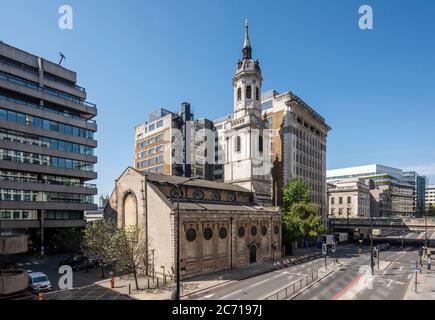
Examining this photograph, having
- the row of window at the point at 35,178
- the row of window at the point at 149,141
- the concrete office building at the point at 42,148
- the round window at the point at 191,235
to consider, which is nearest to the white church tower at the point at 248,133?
the round window at the point at 191,235

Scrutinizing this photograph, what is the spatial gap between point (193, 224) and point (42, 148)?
3679 cm

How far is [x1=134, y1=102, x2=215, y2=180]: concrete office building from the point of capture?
91.8 m

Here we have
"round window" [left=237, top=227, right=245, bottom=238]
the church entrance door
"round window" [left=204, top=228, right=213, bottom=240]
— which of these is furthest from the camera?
the church entrance door

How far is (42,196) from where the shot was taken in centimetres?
5381

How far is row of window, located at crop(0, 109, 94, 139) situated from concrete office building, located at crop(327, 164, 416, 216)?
131 metres

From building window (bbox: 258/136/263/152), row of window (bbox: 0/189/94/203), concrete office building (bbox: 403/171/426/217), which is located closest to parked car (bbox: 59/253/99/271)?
row of window (bbox: 0/189/94/203)

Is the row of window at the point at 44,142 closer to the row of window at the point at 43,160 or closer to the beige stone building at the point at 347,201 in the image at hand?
the row of window at the point at 43,160

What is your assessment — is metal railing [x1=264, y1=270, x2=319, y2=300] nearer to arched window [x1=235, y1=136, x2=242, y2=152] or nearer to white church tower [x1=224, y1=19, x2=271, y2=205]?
white church tower [x1=224, y1=19, x2=271, y2=205]

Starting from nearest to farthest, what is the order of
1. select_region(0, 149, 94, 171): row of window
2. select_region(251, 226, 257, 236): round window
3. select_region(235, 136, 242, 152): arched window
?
select_region(251, 226, 257, 236): round window
select_region(0, 149, 94, 171): row of window
select_region(235, 136, 242, 152): arched window

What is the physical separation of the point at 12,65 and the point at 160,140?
155 feet

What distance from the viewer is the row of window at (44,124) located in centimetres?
5067

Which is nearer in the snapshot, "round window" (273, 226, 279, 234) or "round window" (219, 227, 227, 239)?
"round window" (219, 227, 227, 239)
